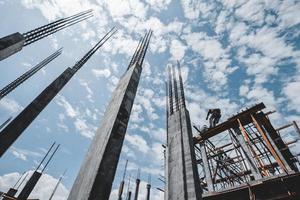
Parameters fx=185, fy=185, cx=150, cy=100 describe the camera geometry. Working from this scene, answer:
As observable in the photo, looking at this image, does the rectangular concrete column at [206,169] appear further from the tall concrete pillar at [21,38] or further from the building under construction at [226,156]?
the tall concrete pillar at [21,38]

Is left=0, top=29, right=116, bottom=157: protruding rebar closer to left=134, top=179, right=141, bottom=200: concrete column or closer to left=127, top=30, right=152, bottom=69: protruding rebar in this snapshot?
left=127, top=30, right=152, bottom=69: protruding rebar

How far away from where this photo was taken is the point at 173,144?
13.5 feet

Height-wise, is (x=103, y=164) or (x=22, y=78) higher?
(x=22, y=78)

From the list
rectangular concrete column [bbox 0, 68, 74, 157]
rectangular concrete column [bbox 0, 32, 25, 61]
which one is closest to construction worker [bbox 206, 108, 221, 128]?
rectangular concrete column [bbox 0, 68, 74, 157]

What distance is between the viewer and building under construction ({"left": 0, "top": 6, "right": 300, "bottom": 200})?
1802 mm

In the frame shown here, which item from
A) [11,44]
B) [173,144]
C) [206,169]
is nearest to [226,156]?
[206,169]

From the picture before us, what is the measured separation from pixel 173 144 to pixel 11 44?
7.82 metres

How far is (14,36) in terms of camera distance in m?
7.88

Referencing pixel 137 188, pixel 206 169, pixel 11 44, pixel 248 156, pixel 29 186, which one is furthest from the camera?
pixel 137 188

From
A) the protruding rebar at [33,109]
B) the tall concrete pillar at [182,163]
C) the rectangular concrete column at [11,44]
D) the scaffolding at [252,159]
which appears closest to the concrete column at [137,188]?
the scaffolding at [252,159]

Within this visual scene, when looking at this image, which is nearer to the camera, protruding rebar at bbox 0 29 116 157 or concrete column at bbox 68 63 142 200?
concrete column at bbox 68 63 142 200

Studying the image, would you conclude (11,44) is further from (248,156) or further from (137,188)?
(137,188)

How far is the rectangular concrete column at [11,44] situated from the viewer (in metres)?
7.30

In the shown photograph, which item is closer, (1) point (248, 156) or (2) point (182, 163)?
(2) point (182, 163)
